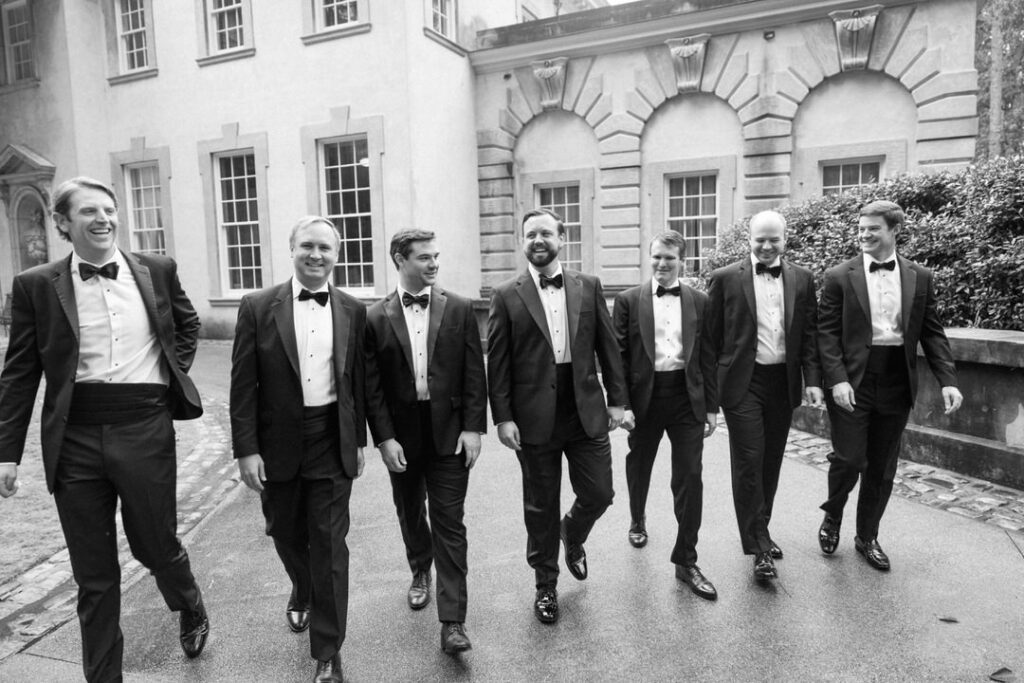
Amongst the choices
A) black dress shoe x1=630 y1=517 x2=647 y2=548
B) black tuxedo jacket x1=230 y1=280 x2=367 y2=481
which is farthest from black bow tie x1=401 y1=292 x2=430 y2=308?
black dress shoe x1=630 y1=517 x2=647 y2=548

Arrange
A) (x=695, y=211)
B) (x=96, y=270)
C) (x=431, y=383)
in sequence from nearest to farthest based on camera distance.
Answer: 1. (x=96, y=270)
2. (x=431, y=383)
3. (x=695, y=211)

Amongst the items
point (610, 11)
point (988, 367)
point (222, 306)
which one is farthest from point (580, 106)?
point (988, 367)

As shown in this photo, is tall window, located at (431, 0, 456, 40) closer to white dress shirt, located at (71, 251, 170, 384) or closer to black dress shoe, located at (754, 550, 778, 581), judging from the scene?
white dress shirt, located at (71, 251, 170, 384)

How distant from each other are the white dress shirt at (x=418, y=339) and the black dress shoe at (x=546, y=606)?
118 cm

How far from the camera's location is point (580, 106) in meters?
14.7

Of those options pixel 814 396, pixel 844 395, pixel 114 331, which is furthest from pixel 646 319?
pixel 114 331

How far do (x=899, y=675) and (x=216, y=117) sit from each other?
16.0 metres

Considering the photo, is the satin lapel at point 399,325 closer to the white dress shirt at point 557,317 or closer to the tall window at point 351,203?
the white dress shirt at point 557,317

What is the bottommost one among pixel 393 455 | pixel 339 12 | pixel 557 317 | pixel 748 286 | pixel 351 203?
pixel 393 455

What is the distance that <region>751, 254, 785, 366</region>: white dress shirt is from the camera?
4.23m

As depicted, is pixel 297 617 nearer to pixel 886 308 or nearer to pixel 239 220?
pixel 886 308

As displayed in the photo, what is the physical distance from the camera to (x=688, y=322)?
4.17 meters

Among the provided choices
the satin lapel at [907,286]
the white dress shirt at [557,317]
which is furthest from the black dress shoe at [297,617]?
the satin lapel at [907,286]

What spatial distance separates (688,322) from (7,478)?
333 cm
